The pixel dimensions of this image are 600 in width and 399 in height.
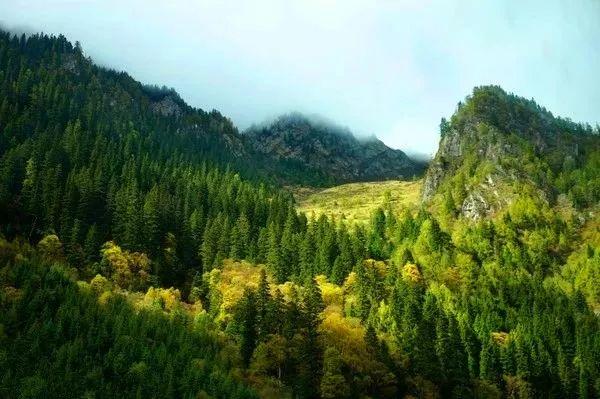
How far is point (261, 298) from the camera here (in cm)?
11656

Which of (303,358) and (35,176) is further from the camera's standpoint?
(35,176)

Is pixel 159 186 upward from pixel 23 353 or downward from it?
upward

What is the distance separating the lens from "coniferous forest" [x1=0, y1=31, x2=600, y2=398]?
311ft

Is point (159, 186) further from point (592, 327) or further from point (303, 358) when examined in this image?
point (592, 327)

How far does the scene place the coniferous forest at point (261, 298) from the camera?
94688 millimetres

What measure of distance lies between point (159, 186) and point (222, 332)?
88.0m

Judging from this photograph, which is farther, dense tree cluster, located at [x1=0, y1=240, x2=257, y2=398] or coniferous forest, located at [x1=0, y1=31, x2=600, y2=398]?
coniferous forest, located at [x1=0, y1=31, x2=600, y2=398]

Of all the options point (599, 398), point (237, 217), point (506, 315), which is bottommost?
point (599, 398)

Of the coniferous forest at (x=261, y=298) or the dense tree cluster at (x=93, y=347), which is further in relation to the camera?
the coniferous forest at (x=261, y=298)

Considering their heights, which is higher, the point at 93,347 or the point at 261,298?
the point at 261,298

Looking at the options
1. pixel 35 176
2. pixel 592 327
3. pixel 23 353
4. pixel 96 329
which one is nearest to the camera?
pixel 23 353

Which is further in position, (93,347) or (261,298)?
(261,298)

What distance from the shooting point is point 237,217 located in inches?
7372

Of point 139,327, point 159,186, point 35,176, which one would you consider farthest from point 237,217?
point 139,327
